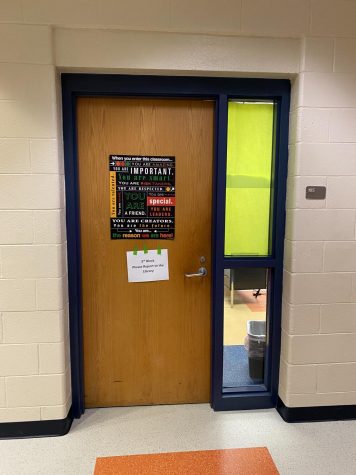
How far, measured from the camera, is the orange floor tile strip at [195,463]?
191cm

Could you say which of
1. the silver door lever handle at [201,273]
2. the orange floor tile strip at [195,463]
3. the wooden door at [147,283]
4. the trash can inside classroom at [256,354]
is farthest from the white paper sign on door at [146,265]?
the orange floor tile strip at [195,463]

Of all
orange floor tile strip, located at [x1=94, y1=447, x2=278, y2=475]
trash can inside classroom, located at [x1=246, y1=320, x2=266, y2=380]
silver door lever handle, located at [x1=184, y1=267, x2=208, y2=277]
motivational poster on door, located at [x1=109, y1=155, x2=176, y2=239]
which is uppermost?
motivational poster on door, located at [x1=109, y1=155, x2=176, y2=239]

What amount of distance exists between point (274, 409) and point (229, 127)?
6.32ft

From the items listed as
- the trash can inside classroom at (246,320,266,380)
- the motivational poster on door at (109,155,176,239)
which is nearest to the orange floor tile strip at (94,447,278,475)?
the trash can inside classroom at (246,320,266,380)

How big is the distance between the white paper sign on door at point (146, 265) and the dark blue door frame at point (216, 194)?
0.33 meters

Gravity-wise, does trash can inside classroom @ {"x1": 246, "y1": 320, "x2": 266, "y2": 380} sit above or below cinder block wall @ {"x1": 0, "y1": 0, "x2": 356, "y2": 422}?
below

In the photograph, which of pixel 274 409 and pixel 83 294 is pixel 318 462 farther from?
pixel 83 294

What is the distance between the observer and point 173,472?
6.26ft

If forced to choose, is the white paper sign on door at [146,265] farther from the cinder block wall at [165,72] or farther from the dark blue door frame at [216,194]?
the cinder block wall at [165,72]

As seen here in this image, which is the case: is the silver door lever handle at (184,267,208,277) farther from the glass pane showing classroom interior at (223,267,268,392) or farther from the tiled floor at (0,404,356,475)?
the tiled floor at (0,404,356,475)

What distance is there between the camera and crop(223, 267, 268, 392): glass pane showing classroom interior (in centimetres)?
247

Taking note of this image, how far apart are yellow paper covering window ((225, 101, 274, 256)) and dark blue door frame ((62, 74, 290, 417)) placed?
0.21 ft

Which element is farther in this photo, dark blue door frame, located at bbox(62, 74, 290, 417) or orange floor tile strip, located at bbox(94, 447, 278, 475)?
dark blue door frame, located at bbox(62, 74, 290, 417)

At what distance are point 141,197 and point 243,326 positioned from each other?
1.43 metres
